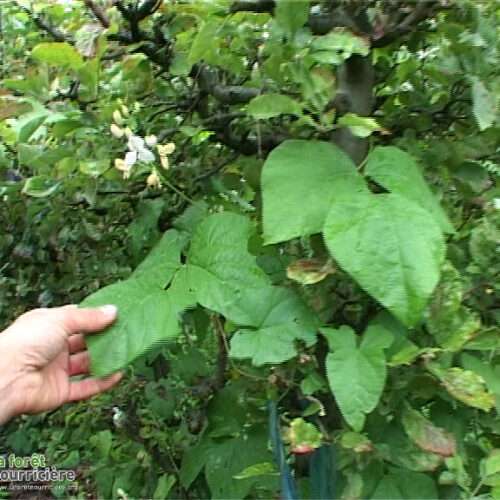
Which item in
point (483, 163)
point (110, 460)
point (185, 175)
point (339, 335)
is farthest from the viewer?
point (110, 460)

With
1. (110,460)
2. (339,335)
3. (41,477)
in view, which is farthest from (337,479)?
(41,477)

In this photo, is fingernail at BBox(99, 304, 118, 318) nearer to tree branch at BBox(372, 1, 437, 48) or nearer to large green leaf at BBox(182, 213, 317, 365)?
large green leaf at BBox(182, 213, 317, 365)

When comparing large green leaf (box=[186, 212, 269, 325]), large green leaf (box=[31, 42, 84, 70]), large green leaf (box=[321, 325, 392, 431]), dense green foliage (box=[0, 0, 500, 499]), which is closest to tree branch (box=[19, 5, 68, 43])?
A: dense green foliage (box=[0, 0, 500, 499])

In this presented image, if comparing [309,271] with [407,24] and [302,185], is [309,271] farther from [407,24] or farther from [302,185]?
[407,24]

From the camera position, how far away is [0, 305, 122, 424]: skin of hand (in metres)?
1.10

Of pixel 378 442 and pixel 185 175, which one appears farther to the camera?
pixel 185 175

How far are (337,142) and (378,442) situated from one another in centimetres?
37

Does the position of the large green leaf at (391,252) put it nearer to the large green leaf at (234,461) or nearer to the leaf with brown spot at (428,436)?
the leaf with brown spot at (428,436)

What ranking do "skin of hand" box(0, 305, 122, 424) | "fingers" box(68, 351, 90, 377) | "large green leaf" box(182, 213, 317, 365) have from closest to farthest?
"large green leaf" box(182, 213, 317, 365)
"skin of hand" box(0, 305, 122, 424)
"fingers" box(68, 351, 90, 377)

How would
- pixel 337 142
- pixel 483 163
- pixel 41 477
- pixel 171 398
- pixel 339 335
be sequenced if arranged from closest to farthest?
pixel 339 335, pixel 337 142, pixel 483 163, pixel 171 398, pixel 41 477

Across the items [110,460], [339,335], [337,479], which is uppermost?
[339,335]

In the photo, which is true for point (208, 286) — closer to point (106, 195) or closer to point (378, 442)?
point (378, 442)

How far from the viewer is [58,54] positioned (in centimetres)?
94

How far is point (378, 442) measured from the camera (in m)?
0.94
